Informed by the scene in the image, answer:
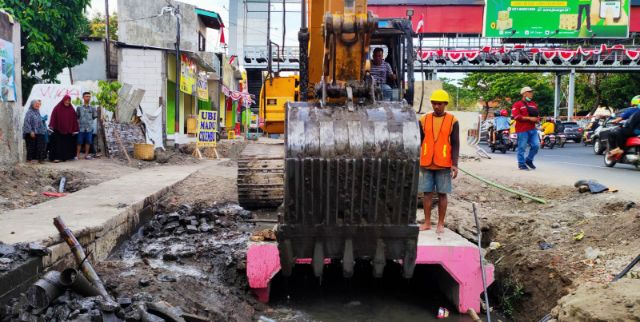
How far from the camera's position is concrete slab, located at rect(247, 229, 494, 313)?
17.1 ft

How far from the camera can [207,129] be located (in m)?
17.4

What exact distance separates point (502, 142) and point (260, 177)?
637 inches

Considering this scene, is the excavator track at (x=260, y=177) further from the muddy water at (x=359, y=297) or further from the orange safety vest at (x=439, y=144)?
the orange safety vest at (x=439, y=144)

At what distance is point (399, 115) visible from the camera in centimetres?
396

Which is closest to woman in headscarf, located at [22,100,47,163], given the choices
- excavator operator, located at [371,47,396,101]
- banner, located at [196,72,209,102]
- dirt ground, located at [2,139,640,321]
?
dirt ground, located at [2,139,640,321]

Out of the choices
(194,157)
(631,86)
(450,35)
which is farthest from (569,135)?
(194,157)

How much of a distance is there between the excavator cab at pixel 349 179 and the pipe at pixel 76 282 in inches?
54.4

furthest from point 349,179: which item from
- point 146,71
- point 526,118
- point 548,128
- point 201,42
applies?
point 201,42

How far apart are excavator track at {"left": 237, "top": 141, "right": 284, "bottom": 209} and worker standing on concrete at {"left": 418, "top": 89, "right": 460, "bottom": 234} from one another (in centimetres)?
276

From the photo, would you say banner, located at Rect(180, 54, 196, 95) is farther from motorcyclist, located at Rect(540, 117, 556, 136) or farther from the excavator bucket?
the excavator bucket

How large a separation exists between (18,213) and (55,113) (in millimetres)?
6996

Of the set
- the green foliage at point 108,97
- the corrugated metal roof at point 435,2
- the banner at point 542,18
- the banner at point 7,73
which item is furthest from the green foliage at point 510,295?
the corrugated metal roof at point 435,2

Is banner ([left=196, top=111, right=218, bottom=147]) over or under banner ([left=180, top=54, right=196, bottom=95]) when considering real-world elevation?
under

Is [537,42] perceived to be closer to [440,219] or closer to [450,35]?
[450,35]
